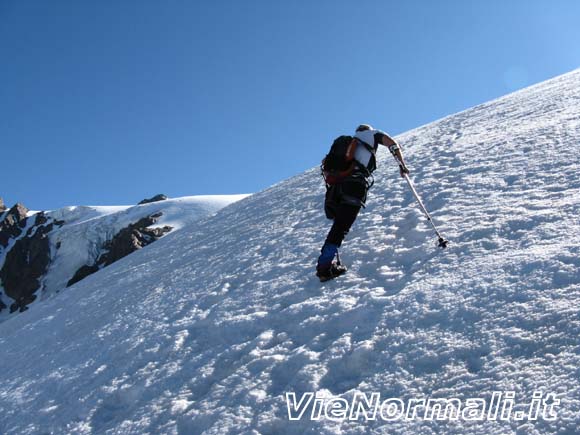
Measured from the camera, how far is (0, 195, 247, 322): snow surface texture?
90.3 metres

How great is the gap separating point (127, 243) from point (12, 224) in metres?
70.3

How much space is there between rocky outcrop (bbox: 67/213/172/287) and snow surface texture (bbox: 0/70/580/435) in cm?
6842

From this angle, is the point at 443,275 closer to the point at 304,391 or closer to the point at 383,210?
the point at 304,391

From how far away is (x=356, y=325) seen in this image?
4.61m

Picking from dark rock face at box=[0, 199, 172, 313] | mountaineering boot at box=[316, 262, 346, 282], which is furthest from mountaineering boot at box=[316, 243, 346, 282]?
dark rock face at box=[0, 199, 172, 313]

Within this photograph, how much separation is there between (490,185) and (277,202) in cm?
721

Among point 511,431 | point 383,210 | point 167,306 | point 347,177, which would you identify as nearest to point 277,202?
point 383,210

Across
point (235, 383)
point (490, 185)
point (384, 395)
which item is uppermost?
point (490, 185)

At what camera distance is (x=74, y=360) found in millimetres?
6570

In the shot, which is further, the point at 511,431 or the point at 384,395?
the point at 384,395

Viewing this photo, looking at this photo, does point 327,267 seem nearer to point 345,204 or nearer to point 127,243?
point 345,204

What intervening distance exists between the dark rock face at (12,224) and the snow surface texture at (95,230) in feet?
75.8

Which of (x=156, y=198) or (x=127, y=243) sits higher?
(x=156, y=198)

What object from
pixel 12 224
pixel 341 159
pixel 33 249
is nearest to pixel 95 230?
pixel 33 249
